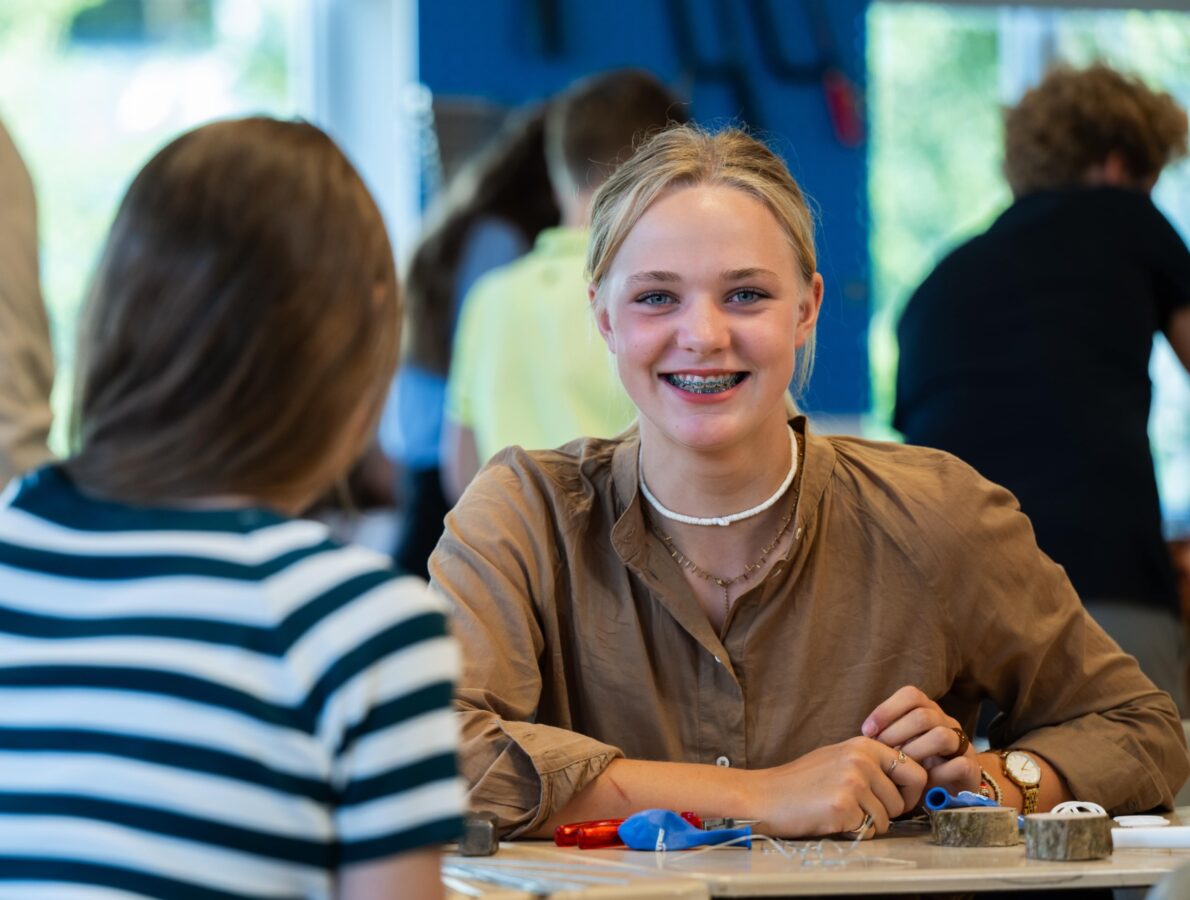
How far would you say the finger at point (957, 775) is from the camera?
1770 millimetres

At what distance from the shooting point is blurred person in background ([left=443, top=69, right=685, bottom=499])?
10.5 ft

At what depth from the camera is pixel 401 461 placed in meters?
4.64

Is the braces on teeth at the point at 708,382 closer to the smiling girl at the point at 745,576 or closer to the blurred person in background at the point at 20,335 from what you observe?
the smiling girl at the point at 745,576

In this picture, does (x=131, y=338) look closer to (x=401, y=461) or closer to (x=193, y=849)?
(x=193, y=849)

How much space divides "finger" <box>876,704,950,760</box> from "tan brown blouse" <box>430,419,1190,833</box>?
15cm

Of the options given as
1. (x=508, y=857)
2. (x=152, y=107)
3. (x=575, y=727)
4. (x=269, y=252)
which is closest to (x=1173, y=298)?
(x=575, y=727)

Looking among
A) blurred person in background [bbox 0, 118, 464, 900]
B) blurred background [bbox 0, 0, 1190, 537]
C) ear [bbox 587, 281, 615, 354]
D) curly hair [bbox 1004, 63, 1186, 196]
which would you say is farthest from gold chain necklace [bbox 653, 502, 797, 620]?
blurred background [bbox 0, 0, 1190, 537]

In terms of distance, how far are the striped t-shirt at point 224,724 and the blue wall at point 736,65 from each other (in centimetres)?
364

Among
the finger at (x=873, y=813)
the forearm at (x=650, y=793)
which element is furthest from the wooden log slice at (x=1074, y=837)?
the forearm at (x=650, y=793)

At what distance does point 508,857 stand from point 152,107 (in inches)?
145

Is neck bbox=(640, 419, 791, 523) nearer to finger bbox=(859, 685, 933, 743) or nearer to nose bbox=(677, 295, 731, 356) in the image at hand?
nose bbox=(677, 295, 731, 356)

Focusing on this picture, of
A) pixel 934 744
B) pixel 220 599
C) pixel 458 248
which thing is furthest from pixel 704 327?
pixel 458 248

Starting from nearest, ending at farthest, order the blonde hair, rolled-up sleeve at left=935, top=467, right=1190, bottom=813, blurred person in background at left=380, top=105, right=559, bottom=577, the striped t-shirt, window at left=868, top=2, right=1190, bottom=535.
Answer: the striped t-shirt, rolled-up sleeve at left=935, top=467, right=1190, bottom=813, the blonde hair, blurred person in background at left=380, top=105, right=559, bottom=577, window at left=868, top=2, right=1190, bottom=535

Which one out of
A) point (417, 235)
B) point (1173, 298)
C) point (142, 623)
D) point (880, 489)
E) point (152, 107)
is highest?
point (152, 107)
